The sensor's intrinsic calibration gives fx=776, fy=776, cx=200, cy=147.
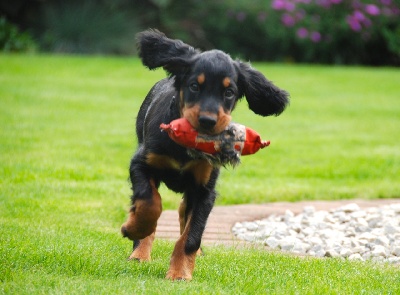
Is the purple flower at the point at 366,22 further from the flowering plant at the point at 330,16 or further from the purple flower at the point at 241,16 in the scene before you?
the purple flower at the point at 241,16

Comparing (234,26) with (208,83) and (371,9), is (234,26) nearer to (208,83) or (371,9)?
(371,9)

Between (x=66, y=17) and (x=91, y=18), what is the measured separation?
0.61m

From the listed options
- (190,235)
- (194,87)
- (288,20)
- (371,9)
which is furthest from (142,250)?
(371,9)

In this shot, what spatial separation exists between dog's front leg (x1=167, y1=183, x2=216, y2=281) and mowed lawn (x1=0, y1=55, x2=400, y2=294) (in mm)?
111

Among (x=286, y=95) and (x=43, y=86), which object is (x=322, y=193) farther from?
(x=43, y=86)

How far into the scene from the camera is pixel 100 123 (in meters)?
10.9

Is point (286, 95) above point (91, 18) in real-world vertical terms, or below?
above

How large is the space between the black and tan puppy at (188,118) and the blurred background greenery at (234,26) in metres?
13.4

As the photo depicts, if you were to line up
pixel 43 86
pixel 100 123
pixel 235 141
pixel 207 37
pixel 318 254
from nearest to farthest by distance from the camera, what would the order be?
pixel 235 141 → pixel 318 254 → pixel 100 123 → pixel 43 86 → pixel 207 37

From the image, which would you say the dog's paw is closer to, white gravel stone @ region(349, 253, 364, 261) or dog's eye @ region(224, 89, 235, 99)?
dog's eye @ region(224, 89, 235, 99)

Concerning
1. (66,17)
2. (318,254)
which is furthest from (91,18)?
(318,254)

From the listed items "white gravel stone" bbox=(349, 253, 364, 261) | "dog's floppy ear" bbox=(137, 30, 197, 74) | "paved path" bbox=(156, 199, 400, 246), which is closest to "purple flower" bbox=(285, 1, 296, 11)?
"paved path" bbox=(156, 199, 400, 246)

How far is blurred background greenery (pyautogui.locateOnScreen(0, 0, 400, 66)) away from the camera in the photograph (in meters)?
18.6

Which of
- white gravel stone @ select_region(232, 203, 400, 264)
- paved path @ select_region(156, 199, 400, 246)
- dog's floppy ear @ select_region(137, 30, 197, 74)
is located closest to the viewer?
dog's floppy ear @ select_region(137, 30, 197, 74)
